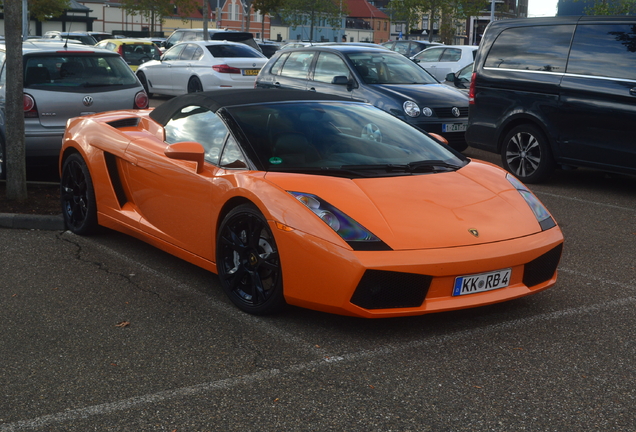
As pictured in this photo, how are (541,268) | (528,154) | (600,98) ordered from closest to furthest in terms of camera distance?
(541,268), (600,98), (528,154)

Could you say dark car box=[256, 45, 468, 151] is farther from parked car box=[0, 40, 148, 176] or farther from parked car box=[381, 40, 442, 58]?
parked car box=[381, 40, 442, 58]

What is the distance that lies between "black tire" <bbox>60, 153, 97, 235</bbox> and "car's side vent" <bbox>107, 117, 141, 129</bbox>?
0.41m

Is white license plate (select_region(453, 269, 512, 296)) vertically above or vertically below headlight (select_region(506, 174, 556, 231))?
below

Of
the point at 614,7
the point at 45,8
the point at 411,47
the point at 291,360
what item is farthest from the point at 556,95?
the point at 45,8

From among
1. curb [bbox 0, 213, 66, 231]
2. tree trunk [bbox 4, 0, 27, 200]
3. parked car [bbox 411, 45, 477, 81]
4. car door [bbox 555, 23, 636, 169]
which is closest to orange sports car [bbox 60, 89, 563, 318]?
curb [bbox 0, 213, 66, 231]

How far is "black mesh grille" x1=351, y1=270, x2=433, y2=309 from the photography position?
4023 millimetres

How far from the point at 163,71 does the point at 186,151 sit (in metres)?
15.4

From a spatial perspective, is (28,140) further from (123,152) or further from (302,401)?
(302,401)

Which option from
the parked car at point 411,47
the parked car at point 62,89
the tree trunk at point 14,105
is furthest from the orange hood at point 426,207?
the parked car at point 411,47

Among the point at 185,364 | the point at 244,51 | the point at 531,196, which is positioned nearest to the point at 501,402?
the point at 185,364

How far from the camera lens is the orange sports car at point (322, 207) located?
161 inches

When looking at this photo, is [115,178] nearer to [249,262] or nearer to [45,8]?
[249,262]

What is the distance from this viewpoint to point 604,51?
27.5 ft

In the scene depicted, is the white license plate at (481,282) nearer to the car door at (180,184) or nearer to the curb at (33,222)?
the car door at (180,184)
